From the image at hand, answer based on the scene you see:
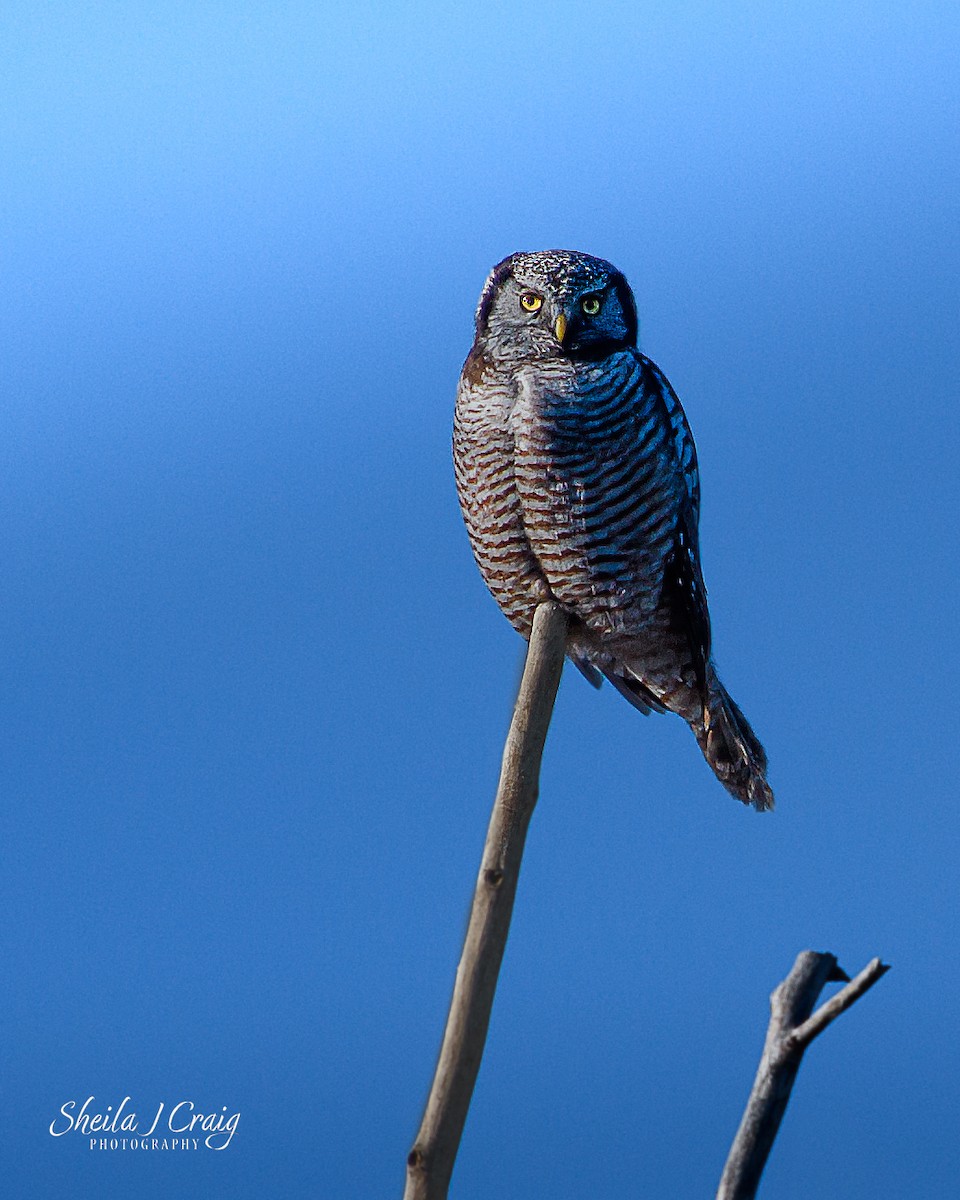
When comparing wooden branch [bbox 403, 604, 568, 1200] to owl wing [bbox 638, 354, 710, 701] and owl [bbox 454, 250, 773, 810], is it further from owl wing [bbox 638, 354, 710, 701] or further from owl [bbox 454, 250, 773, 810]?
owl wing [bbox 638, 354, 710, 701]

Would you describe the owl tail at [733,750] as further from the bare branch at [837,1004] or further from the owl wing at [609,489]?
the bare branch at [837,1004]

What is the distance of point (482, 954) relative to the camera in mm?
1641

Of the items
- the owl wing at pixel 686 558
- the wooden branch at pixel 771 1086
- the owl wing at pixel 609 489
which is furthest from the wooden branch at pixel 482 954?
the owl wing at pixel 686 558

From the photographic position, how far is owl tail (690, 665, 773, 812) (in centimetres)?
280

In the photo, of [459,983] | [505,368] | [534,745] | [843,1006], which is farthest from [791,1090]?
[505,368]

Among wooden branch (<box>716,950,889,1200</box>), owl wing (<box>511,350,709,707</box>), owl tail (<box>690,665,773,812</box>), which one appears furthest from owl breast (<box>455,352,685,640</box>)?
wooden branch (<box>716,950,889,1200</box>)

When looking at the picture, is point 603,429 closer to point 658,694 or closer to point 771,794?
point 658,694

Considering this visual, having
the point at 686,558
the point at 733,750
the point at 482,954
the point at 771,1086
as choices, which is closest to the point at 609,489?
the point at 686,558

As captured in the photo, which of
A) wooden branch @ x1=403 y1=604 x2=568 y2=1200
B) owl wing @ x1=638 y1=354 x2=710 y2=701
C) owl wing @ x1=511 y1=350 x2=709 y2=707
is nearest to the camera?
wooden branch @ x1=403 y1=604 x2=568 y2=1200

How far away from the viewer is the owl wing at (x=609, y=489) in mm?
2547

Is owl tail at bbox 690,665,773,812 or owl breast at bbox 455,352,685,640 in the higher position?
owl breast at bbox 455,352,685,640

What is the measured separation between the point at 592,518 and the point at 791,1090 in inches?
56.2

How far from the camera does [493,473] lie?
261 cm

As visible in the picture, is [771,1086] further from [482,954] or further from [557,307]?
[557,307]
